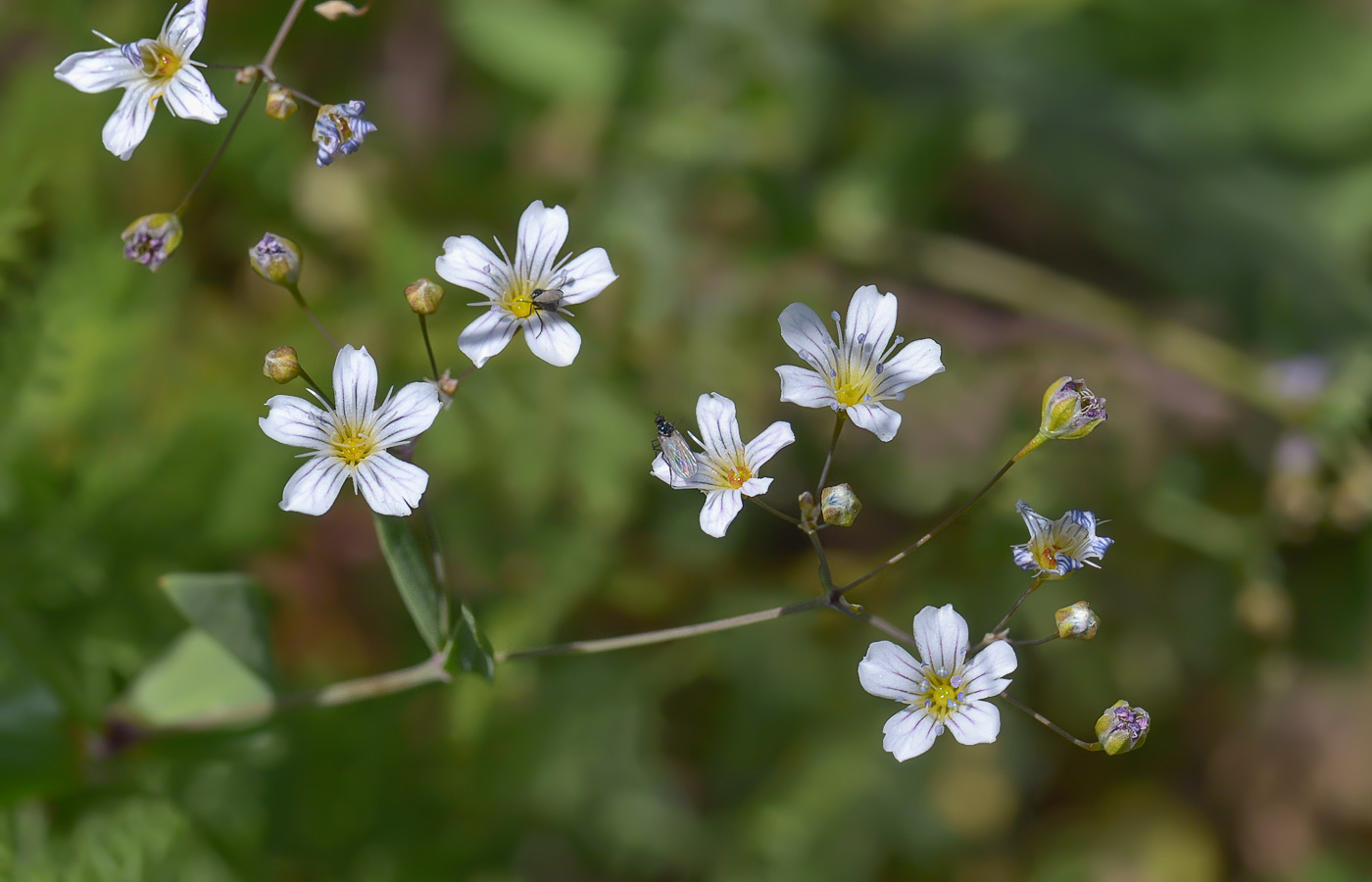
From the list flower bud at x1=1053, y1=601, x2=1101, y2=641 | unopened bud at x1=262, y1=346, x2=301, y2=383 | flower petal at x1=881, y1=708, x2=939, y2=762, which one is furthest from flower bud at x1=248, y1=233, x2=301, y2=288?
flower bud at x1=1053, y1=601, x2=1101, y2=641

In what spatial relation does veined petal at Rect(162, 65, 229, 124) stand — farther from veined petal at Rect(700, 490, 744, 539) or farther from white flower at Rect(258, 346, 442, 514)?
veined petal at Rect(700, 490, 744, 539)

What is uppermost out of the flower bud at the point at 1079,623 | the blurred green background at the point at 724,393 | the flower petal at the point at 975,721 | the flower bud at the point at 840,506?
the flower bud at the point at 840,506

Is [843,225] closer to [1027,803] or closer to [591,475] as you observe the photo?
[591,475]

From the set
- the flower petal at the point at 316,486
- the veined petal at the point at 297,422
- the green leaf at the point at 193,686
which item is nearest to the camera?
the flower petal at the point at 316,486

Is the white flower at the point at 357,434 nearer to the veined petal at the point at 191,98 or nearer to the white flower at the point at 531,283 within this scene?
the white flower at the point at 531,283

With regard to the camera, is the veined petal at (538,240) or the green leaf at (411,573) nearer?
the green leaf at (411,573)

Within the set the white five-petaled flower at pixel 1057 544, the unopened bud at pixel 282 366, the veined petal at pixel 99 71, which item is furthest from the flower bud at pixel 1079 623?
the veined petal at pixel 99 71

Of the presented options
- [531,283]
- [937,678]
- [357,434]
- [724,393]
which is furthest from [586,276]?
[724,393]
